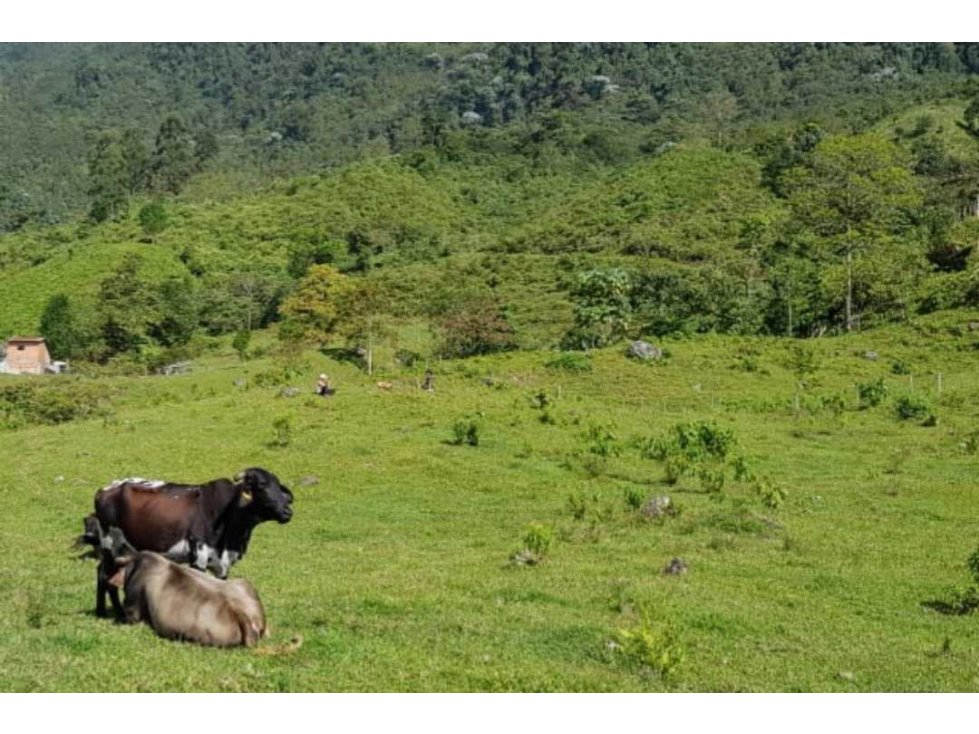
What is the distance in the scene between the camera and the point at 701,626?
42.7ft

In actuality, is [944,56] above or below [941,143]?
above

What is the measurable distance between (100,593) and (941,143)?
108 m

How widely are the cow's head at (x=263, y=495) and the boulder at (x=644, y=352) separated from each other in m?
36.0

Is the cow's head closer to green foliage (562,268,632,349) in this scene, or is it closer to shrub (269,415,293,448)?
shrub (269,415,293,448)

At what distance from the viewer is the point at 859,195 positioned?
2803 inches

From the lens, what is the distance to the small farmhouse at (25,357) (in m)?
65.5

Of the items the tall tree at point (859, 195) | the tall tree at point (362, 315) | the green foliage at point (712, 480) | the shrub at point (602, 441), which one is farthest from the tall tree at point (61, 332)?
the green foliage at point (712, 480)

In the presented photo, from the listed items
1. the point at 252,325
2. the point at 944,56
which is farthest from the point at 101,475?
the point at 944,56

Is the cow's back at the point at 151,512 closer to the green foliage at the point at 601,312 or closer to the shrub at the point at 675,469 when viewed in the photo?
the shrub at the point at 675,469

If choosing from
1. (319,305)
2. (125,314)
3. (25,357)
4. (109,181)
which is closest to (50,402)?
(319,305)

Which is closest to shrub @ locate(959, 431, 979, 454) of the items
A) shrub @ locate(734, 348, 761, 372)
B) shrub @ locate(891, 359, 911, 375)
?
shrub @ locate(891, 359, 911, 375)

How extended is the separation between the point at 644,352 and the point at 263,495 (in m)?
36.8

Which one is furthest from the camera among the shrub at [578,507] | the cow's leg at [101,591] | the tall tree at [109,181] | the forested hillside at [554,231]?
the tall tree at [109,181]

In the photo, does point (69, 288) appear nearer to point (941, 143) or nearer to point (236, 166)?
point (941, 143)
